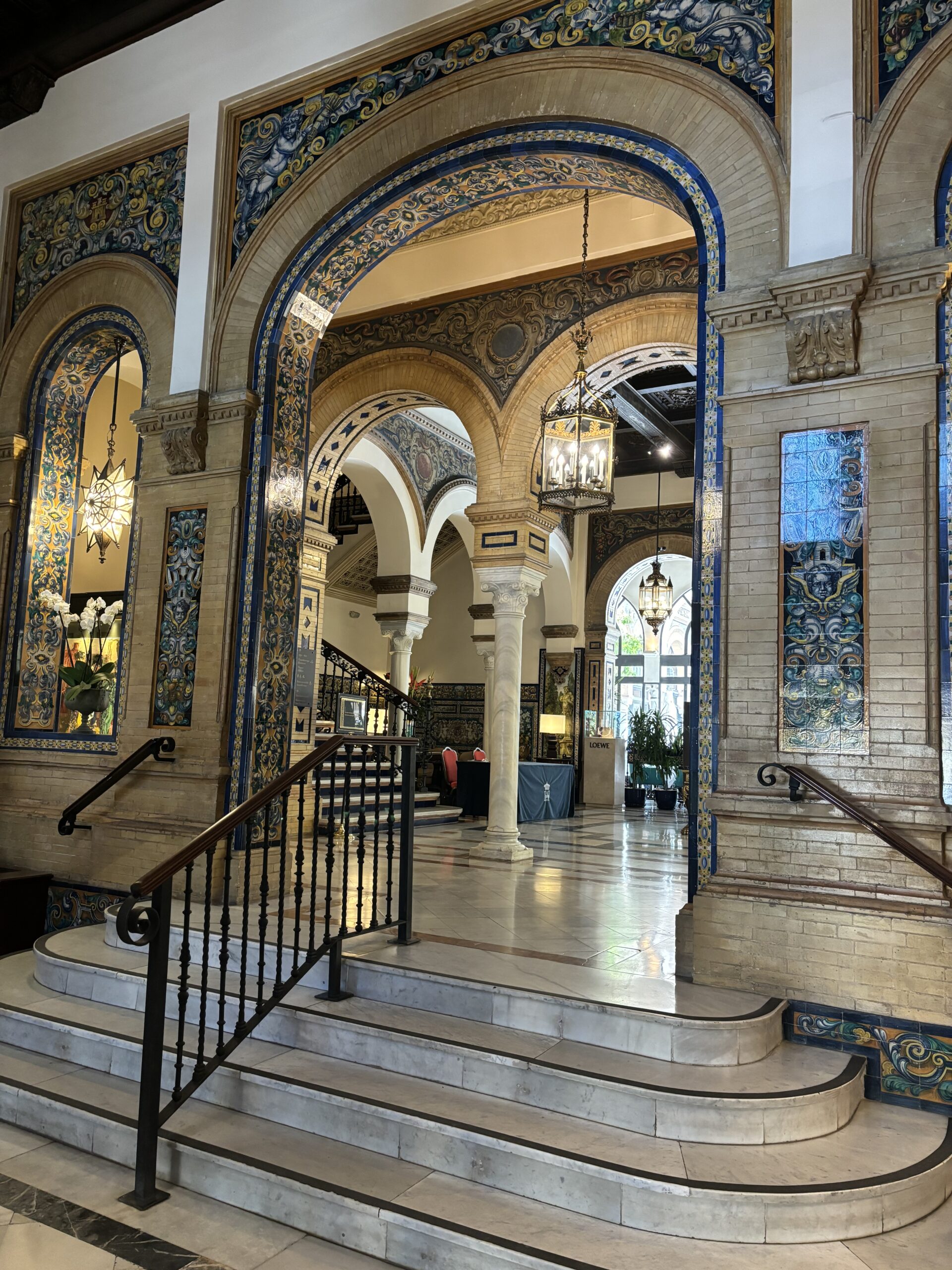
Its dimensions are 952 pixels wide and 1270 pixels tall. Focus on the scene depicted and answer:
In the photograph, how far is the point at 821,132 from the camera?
446 cm

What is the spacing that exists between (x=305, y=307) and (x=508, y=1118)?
5123 millimetres

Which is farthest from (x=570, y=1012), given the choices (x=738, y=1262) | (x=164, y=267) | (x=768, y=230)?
(x=164, y=267)

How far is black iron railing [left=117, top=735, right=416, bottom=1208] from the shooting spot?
3.24 meters

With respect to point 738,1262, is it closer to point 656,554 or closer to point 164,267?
point 164,267

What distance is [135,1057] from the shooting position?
12.9 ft

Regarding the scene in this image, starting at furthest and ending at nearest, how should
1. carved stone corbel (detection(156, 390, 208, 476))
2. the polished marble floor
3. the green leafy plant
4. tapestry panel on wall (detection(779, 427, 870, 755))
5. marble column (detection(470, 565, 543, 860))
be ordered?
1. the green leafy plant
2. marble column (detection(470, 565, 543, 860))
3. carved stone corbel (detection(156, 390, 208, 476))
4. the polished marble floor
5. tapestry panel on wall (detection(779, 427, 870, 755))

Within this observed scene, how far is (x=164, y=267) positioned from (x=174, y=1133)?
5.59 meters

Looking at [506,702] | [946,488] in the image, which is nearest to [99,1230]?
[946,488]

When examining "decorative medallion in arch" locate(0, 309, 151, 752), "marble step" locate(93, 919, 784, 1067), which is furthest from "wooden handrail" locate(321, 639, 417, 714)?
"marble step" locate(93, 919, 784, 1067)

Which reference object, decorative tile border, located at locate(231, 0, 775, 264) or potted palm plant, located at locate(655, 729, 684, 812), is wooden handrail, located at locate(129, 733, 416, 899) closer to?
decorative tile border, located at locate(231, 0, 775, 264)

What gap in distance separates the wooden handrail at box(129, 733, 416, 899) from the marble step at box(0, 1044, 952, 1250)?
3.06 ft

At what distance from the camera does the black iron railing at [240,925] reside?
3.24 meters

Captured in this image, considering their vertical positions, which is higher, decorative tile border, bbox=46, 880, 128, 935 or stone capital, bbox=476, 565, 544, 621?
stone capital, bbox=476, 565, 544, 621

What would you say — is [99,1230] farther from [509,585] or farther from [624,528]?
[624,528]
